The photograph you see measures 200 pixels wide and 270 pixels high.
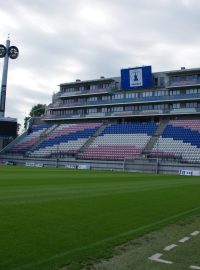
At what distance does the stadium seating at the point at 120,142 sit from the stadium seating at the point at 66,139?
3.54 meters

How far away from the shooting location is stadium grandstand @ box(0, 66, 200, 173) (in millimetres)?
71438

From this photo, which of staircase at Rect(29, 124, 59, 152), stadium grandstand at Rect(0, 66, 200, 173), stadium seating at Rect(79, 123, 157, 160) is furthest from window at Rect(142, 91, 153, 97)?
staircase at Rect(29, 124, 59, 152)

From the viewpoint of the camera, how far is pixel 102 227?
37.6ft

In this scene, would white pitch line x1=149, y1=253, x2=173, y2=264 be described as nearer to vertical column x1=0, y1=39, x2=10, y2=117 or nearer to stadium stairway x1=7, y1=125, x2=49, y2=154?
stadium stairway x1=7, y1=125, x2=49, y2=154

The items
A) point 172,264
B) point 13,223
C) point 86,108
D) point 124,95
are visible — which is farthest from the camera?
point 86,108

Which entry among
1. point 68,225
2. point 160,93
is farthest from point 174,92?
point 68,225

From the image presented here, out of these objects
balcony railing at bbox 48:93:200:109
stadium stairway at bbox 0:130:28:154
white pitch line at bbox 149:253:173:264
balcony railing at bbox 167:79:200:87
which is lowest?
white pitch line at bbox 149:253:173:264

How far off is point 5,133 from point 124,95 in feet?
89.1

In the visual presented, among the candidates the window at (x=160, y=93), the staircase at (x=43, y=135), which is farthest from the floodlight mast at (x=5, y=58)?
the window at (x=160, y=93)

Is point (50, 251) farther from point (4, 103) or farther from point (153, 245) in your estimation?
point (4, 103)

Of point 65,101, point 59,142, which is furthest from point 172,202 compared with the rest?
point 65,101

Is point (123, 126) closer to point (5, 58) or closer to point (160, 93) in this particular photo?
point (160, 93)

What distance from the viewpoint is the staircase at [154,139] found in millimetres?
73262

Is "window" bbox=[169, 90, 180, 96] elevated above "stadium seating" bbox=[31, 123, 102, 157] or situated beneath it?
elevated above
